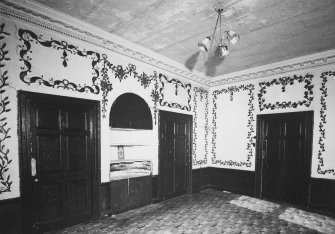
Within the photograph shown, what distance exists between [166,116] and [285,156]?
323 centimetres

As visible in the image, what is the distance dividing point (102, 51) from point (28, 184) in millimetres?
2678

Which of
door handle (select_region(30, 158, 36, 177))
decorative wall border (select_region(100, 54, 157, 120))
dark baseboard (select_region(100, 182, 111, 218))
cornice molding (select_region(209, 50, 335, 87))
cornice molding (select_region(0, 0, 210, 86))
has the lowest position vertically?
dark baseboard (select_region(100, 182, 111, 218))

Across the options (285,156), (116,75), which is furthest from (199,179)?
(116,75)

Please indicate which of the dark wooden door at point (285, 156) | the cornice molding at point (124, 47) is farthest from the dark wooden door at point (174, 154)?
the dark wooden door at point (285, 156)

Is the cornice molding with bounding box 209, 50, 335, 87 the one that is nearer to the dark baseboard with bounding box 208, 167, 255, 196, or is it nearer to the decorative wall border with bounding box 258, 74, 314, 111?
the decorative wall border with bounding box 258, 74, 314, 111

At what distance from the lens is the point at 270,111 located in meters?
5.63

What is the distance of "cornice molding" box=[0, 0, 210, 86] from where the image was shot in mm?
3029

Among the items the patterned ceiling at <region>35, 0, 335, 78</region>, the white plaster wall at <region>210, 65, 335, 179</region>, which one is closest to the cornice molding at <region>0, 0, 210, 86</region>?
the patterned ceiling at <region>35, 0, 335, 78</region>

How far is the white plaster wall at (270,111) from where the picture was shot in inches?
187

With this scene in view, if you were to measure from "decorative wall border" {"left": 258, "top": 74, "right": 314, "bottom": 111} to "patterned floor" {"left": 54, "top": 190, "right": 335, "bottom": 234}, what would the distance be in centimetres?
248

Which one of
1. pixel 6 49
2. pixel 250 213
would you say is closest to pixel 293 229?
pixel 250 213

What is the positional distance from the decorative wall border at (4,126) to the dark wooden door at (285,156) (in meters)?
5.56

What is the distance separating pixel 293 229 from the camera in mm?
3652

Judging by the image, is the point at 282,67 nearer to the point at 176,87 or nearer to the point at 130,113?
the point at 176,87
